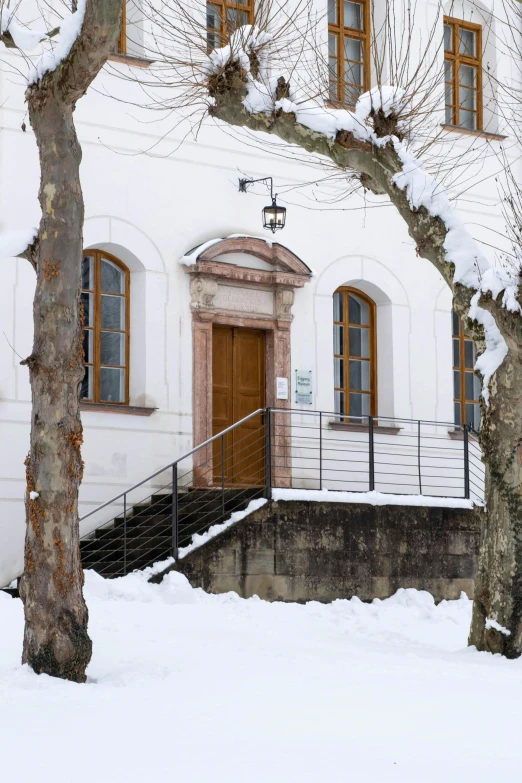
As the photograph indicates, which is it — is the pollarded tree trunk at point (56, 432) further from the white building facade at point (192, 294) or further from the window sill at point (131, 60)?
the window sill at point (131, 60)

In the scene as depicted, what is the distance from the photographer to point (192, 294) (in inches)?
606

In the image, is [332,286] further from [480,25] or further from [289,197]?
[480,25]

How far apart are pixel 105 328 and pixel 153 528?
2.50 metres

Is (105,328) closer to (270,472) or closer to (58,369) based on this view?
(270,472)

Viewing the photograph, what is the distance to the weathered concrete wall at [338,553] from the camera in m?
13.2

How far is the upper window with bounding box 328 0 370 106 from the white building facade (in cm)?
19

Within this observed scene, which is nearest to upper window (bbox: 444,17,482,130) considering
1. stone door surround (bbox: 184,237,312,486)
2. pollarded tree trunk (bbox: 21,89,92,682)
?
stone door surround (bbox: 184,237,312,486)

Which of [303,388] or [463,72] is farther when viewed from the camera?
[463,72]

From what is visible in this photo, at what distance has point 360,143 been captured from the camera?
10.9 metres

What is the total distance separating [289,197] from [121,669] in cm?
885

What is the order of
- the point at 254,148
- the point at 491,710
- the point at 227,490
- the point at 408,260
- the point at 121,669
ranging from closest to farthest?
1. the point at 491,710
2. the point at 121,669
3. the point at 227,490
4. the point at 254,148
5. the point at 408,260

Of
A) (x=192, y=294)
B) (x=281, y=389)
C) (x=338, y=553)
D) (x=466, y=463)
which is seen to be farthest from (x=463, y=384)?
(x=338, y=553)

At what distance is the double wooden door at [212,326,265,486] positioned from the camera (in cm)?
1564

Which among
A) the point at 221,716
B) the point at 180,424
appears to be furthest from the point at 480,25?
the point at 221,716
